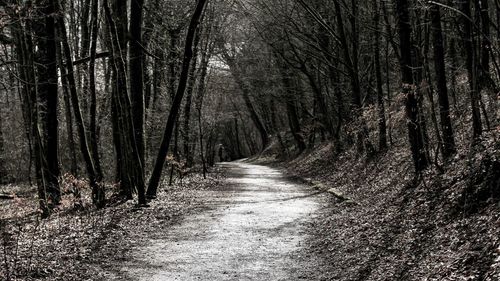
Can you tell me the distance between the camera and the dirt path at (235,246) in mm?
7824

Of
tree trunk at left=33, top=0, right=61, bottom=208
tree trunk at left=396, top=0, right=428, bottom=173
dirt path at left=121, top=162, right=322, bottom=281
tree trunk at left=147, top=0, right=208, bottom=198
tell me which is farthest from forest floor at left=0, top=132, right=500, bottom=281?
tree trunk at left=33, top=0, right=61, bottom=208

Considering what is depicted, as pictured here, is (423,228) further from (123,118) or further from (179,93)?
(123,118)

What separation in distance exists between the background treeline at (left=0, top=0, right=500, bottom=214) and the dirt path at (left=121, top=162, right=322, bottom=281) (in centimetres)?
285

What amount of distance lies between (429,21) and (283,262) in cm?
599

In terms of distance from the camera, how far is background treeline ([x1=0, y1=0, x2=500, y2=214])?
10.3 metres

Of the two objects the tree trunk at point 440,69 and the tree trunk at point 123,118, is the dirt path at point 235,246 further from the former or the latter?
the tree trunk at point 440,69

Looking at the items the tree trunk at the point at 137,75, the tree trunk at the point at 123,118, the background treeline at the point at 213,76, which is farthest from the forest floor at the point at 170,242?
the tree trunk at the point at 137,75

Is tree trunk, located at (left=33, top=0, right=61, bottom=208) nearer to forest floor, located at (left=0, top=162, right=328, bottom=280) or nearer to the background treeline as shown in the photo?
the background treeline

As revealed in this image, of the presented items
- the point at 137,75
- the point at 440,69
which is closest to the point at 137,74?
the point at 137,75

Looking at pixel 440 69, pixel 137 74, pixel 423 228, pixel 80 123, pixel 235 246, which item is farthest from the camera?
pixel 137 74

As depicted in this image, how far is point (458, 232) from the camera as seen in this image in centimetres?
667

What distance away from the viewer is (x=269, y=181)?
22.3 m

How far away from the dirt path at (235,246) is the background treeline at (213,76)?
2852 mm

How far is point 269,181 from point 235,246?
42.1 ft
